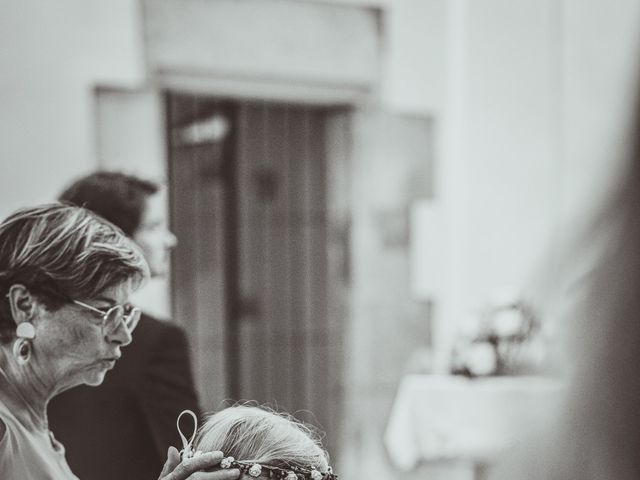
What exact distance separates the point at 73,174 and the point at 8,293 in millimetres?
3617

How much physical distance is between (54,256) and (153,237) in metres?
1.03

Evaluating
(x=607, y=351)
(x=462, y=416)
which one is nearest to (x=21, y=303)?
(x=607, y=351)

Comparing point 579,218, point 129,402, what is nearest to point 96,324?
point 129,402

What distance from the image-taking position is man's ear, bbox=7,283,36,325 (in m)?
1.52


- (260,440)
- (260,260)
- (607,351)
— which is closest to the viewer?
(607,351)

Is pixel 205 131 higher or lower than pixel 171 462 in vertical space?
higher

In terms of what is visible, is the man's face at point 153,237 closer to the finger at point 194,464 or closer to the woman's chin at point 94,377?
the woman's chin at point 94,377

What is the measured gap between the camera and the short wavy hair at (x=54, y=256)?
4.96 feet

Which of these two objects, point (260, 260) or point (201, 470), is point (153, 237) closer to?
point (201, 470)

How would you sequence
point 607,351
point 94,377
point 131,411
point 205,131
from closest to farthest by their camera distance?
point 607,351 < point 94,377 < point 131,411 < point 205,131

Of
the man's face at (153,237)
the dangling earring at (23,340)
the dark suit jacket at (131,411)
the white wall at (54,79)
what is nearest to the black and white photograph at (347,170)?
→ the white wall at (54,79)

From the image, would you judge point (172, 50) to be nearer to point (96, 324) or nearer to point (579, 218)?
point (96, 324)

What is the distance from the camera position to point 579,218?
1171mm

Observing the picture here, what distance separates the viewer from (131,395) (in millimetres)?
→ 1998
